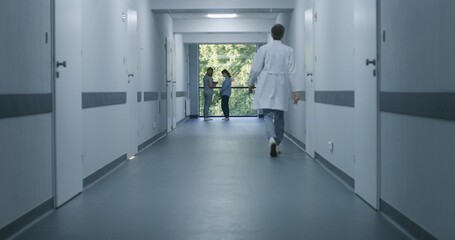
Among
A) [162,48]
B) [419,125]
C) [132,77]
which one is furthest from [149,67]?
[419,125]

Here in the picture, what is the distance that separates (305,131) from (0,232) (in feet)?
18.5

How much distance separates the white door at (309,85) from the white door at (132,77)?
242cm

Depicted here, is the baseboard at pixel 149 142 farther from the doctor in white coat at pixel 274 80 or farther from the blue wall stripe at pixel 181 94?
the blue wall stripe at pixel 181 94

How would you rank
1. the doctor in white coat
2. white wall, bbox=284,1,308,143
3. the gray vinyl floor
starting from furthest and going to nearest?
white wall, bbox=284,1,308,143 < the doctor in white coat < the gray vinyl floor

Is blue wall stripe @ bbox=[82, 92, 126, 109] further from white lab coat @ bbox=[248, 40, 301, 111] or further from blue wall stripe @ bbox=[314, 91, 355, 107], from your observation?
blue wall stripe @ bbox=[314, 91, 355, 107]

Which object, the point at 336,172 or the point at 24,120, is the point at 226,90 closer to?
the point at 336,172

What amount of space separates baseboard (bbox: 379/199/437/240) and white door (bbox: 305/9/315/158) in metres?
3.61

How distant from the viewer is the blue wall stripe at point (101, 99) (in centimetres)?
552

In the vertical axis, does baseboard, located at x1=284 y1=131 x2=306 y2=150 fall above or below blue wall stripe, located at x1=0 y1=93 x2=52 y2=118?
below

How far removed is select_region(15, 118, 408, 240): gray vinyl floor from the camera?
359cm

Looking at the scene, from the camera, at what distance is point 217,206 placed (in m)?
4.38

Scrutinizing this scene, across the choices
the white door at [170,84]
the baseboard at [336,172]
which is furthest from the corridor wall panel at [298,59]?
the white door at [170,84]

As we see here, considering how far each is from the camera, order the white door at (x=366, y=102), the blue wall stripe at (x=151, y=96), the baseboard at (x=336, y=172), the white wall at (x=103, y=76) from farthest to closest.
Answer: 1. the blue wall stripe at (x=151, y=96)
2. the white wall at (x=103, y=76)
3. the baseboard at (x=336, y=172)
4. the white door at (x=366, y=102)

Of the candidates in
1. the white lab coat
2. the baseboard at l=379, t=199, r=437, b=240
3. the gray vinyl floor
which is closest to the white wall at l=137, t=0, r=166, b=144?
the white lab coat
